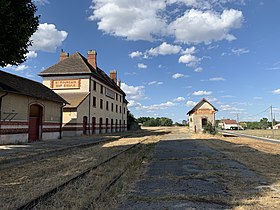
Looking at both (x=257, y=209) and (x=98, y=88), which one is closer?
(x=257, y=209)

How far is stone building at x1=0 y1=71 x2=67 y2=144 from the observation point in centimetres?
1620

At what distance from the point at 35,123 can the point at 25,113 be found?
5.20ft

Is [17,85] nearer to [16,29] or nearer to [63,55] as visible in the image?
[16,29]

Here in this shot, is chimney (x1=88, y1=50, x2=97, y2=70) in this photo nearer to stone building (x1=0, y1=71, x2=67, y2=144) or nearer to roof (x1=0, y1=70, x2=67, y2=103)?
stone building (x1=0, y1=71, x2=67, y2=144)

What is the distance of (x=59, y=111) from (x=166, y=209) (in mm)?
19933

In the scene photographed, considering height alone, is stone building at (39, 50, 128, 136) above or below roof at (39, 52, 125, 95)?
below

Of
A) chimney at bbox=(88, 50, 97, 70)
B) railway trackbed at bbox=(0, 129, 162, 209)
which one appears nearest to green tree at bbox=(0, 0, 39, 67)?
railway trackbed at bbox=(0, 129, 162, 209)

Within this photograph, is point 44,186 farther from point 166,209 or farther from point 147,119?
point 147,119

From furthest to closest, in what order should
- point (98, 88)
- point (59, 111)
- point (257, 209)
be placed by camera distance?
point (98, 88) → point (59, 111) → point (257, 209)

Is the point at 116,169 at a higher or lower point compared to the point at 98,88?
lower

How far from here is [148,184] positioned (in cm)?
669

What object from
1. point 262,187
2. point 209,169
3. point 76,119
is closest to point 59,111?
point 76,119

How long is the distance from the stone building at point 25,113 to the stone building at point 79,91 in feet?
14.3

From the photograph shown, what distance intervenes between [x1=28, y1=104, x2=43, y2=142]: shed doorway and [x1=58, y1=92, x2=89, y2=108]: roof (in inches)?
272
